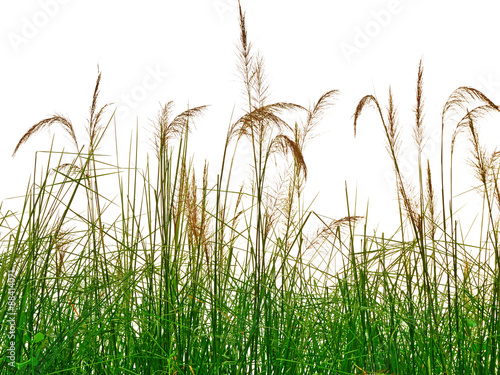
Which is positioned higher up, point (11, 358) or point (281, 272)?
point (281, 272)

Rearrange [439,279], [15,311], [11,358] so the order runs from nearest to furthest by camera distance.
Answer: [11,358]
[15,311]
[439,279]

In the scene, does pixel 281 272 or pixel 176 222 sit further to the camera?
pixel 281 272

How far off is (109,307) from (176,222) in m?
0.53

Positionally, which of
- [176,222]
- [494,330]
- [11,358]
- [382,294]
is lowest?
[11,358]

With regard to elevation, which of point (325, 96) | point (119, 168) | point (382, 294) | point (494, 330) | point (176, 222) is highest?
point (325, 96)

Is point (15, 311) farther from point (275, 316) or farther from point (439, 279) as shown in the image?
point (439, 279)

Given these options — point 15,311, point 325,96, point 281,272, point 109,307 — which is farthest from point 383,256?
point 15,311

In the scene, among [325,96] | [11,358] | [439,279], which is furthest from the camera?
[439,279]

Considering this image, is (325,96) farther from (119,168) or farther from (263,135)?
(119,168)

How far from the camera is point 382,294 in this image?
3.26 meters

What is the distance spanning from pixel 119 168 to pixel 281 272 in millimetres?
→ 1064

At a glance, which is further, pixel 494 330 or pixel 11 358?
A: pixel 494 330

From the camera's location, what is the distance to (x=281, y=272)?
307cm

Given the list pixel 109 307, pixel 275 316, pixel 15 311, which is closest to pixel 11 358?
pixel 15 311
